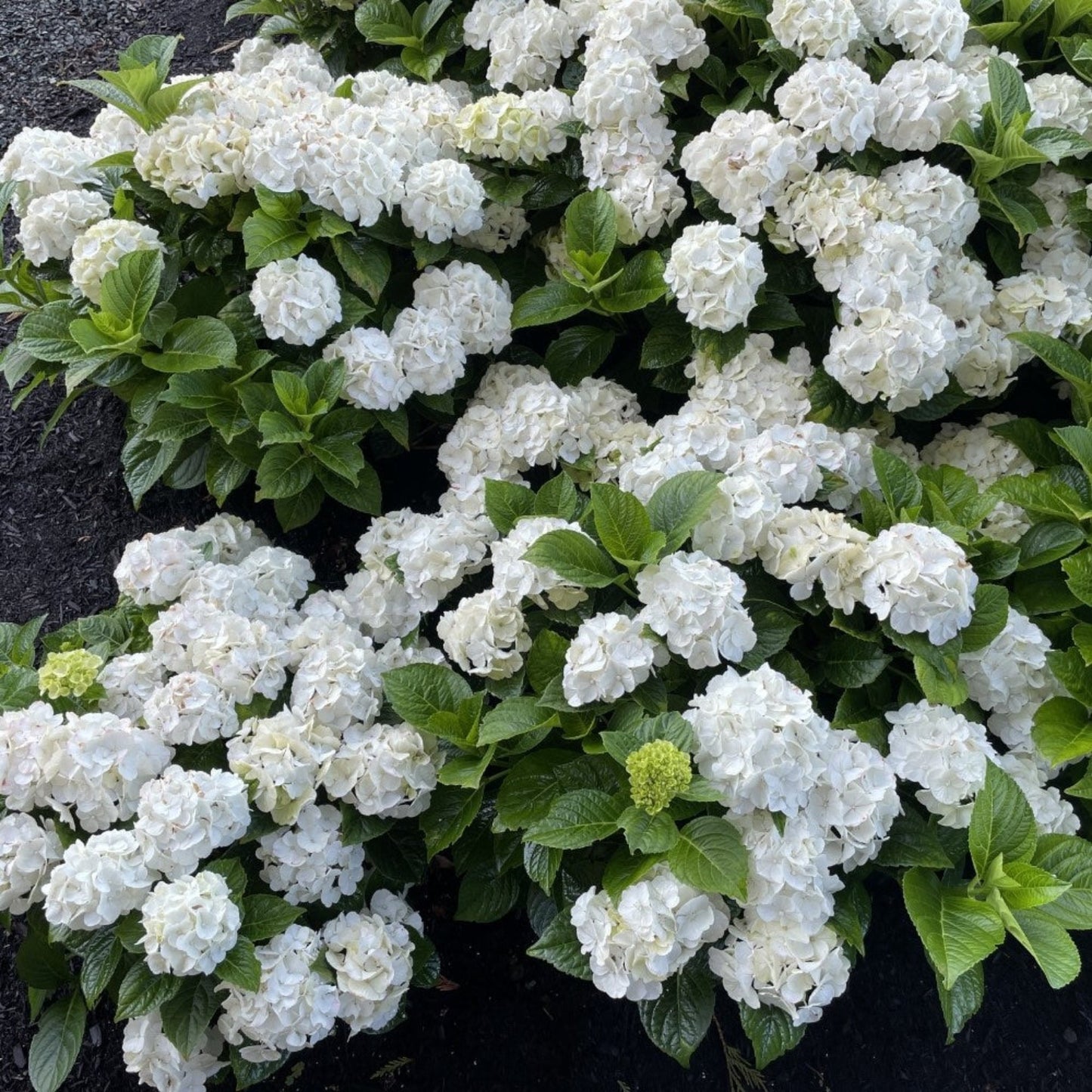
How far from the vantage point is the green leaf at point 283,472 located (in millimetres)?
2395

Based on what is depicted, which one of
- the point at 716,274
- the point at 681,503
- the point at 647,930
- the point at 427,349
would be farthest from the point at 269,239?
the point at 647,930

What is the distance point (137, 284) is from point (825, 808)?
6.21 ft

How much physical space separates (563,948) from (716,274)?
148 centimetres

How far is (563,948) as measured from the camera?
1866 mm

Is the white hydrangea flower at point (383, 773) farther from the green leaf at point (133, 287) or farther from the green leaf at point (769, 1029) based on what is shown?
the green leaf at point (133, 287)

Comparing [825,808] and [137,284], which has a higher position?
[137,284]

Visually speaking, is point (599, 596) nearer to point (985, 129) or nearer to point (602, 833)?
point (602, 833)

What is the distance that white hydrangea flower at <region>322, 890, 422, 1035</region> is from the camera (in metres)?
1.94

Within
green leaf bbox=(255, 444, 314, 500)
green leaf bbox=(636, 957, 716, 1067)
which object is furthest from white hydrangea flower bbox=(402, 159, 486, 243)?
green leaf bbox=(636, 957, 716, 1067)

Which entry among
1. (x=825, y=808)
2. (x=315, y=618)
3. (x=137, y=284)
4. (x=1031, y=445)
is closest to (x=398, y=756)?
(x=315, y=618)

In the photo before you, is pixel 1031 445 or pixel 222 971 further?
pixel 1031 445

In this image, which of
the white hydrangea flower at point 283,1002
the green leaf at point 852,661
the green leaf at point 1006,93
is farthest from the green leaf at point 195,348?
the green leaf at point 1006,93

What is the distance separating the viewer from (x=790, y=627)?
2.03m

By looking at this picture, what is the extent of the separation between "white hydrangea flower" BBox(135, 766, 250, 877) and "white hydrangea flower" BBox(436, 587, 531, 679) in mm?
493
